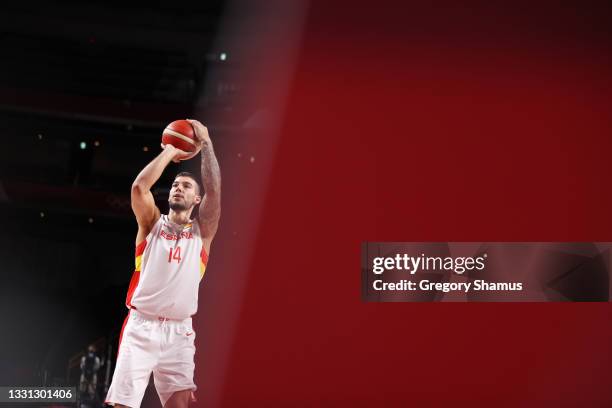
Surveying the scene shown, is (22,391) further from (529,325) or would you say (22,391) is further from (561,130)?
(561,130)

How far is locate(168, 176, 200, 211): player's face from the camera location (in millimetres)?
3486

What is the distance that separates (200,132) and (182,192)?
33 centimetres

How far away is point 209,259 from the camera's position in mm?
3604

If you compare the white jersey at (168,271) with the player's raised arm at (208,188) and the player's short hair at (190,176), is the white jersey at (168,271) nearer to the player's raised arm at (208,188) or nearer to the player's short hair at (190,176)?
the player's raised arm at (208,188)

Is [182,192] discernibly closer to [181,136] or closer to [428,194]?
[181,136]

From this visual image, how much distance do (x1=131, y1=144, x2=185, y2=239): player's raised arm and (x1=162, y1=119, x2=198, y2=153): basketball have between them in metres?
0.03

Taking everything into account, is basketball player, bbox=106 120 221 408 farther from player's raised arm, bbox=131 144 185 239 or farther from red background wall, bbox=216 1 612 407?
red background wall, bbox=216 1 612 407

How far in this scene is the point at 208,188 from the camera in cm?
360

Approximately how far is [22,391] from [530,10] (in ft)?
11.1

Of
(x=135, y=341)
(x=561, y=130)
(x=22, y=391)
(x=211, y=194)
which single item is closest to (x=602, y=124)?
(x=561, y=130)

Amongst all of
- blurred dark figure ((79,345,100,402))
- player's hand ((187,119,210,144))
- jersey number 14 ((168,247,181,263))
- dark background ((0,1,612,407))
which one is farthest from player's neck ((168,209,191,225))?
blurred dark figure ((79,345,100,402))

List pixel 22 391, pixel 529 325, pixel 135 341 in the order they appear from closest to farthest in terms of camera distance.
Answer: pixel 135 341 → pixel 22 391 → pixel 529 325

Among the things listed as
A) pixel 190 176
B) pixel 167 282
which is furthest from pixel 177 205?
pixel 167 282

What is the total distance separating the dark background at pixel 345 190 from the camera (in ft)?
11.9
